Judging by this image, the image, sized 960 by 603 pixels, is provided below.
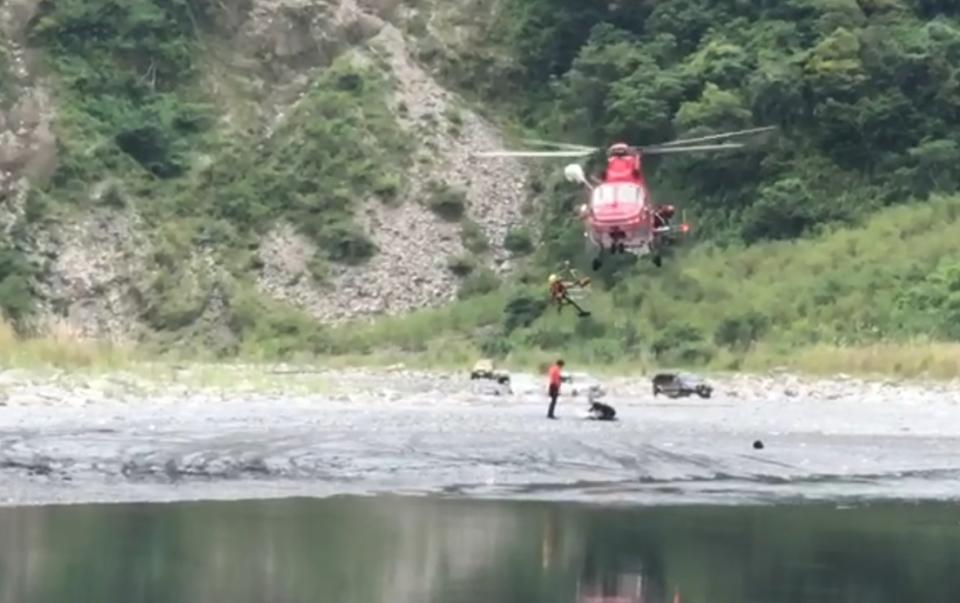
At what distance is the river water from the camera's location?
20734mm

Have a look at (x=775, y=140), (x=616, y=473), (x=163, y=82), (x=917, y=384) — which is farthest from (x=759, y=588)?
(x=163, y=82)

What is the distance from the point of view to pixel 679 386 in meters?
49.6

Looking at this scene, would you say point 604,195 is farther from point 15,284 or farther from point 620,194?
point 15,284

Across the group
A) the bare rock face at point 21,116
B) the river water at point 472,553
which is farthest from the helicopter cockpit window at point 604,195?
the bare rock face at point 21,116

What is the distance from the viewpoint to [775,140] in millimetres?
69188

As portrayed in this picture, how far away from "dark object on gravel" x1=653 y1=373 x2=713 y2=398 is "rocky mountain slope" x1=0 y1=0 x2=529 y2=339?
735 inches

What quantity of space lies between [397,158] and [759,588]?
51.8 meters

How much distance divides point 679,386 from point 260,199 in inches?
990

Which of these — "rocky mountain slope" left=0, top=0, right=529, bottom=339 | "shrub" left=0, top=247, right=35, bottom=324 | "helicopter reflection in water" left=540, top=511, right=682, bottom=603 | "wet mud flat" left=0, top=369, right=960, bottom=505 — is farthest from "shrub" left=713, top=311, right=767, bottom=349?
"helicopter reflection in water" left=540, top=511, right=682, bottom=603

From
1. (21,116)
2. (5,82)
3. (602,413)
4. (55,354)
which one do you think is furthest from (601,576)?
(5,82)

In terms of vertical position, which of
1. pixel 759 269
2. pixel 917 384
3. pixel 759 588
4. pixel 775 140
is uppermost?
pixel 775 140

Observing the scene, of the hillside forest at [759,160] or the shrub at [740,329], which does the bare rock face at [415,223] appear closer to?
the hillside forest at [759,160]

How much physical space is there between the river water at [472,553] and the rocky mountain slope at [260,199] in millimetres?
38408

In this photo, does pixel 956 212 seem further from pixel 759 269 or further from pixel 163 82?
pixel 163 82
